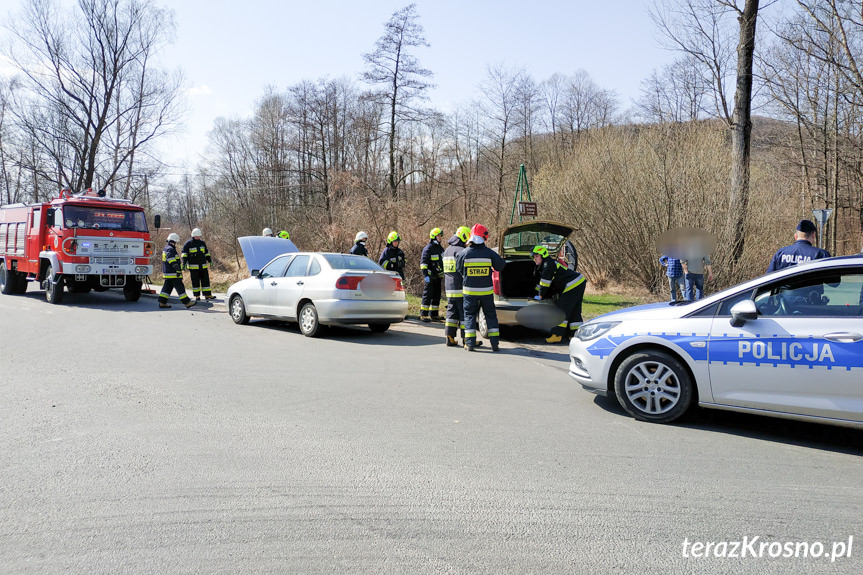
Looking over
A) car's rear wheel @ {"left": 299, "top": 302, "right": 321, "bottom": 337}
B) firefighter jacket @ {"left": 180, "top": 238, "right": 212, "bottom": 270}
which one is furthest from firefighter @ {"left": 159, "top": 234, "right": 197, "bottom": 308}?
car's rear wheel @ {"left": 299, "top": 302, "right": 321, "bottom": 337}

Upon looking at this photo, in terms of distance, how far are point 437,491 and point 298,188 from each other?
33.7 meters

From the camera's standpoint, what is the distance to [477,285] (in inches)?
369

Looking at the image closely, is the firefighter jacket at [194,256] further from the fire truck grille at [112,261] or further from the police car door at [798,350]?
the police car door at [798,350]

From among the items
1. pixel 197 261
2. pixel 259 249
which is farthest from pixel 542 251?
pixel 197 261

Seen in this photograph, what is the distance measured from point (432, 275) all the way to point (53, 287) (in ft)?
32.2

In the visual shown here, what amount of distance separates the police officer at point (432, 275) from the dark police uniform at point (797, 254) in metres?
6.20

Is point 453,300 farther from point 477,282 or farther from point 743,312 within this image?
point 743,312

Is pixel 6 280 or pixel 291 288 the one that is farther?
pixel 6 280

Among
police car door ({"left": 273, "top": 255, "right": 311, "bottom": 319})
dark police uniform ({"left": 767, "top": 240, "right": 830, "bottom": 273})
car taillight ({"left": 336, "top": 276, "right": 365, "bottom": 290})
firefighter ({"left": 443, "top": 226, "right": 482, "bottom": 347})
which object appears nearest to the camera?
dark police uniform ({"left": 767, "top": 240, "right": 830, "bottom": 273})

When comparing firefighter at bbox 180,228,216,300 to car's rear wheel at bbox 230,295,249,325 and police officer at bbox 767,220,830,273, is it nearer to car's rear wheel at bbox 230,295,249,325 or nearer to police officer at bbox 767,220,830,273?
car's rear wheel at bbox 230,295,249,325

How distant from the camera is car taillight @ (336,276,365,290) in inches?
405

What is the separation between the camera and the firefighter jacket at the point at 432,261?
12180mm

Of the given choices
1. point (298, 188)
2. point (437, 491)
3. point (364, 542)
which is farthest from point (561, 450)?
point (298, 188)

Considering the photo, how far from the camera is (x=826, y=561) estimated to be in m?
3.09
